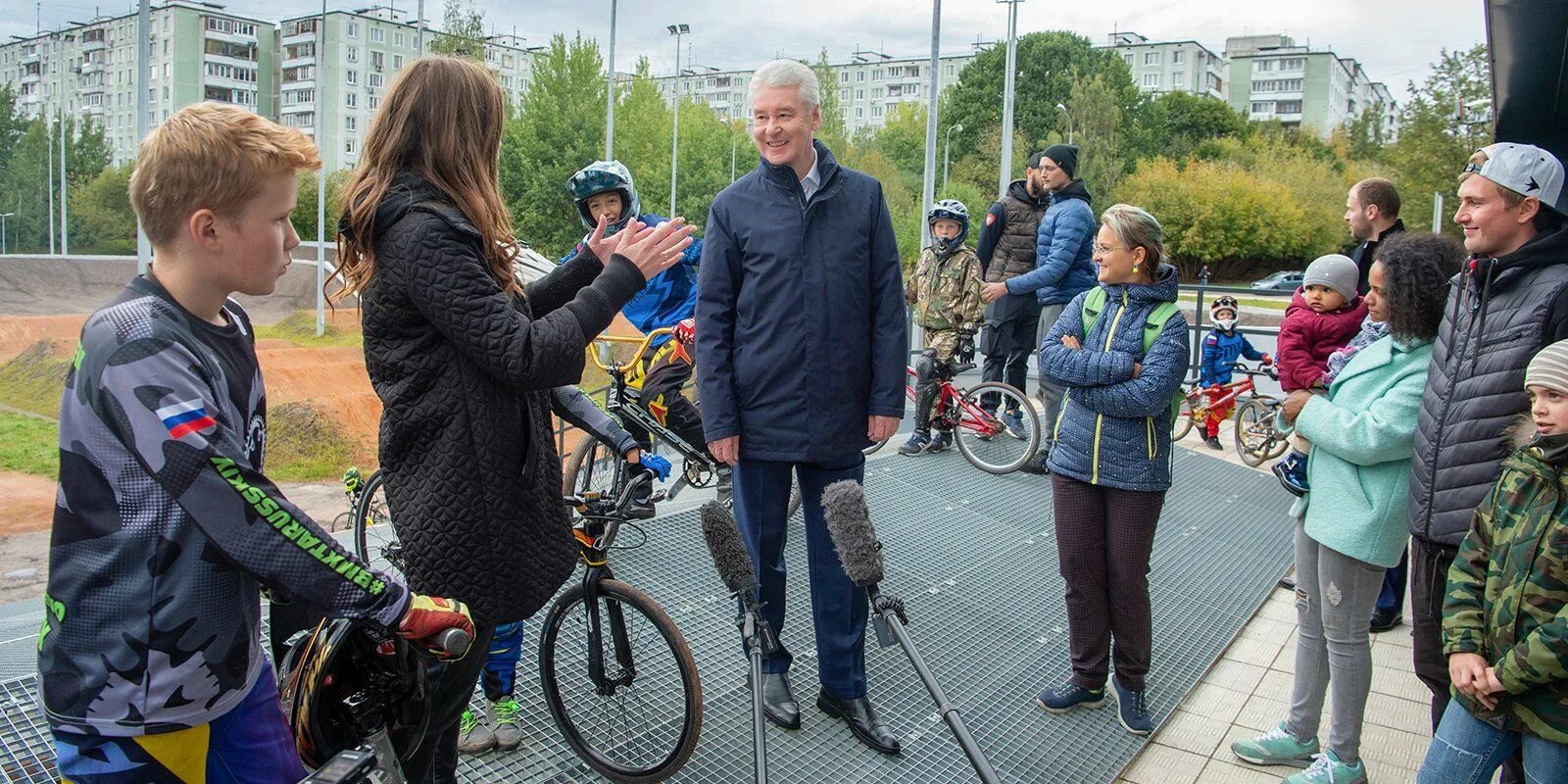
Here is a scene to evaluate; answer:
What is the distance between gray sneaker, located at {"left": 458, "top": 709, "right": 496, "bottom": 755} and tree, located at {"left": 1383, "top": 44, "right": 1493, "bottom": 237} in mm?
24391

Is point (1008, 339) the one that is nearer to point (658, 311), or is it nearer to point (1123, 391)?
point (658, 311)

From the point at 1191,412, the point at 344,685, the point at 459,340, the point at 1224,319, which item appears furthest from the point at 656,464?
the point at 1224,319

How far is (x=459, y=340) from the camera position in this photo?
2.20 m

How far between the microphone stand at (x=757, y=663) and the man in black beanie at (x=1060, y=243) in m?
4.57

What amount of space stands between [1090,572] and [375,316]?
8.40ft

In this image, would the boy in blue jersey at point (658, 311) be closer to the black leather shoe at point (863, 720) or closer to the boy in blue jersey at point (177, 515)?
the black leather shoe at point (863, 720)

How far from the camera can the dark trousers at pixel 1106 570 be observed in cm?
367

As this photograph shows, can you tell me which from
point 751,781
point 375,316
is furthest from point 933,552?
point 375,316

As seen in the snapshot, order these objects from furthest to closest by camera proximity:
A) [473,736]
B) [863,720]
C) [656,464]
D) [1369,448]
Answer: [656,464] → [863,720] → [473,736] → [1369,448]

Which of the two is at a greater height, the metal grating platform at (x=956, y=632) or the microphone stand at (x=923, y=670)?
the microphone stand at (x=923, y=670)

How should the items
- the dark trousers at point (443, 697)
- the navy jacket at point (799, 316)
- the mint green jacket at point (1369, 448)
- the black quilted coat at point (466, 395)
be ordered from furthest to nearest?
the navy jacket at point (799, 316) < the mint green jacket at point (1369, 448) < the dark trousers at point (443, 697) < the black quilted coat at point (466, 395)

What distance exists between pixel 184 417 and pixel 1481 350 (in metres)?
2.92

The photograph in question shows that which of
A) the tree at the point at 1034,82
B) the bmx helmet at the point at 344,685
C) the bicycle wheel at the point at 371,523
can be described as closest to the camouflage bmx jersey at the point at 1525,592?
the bmx helmet at the point at 344,685

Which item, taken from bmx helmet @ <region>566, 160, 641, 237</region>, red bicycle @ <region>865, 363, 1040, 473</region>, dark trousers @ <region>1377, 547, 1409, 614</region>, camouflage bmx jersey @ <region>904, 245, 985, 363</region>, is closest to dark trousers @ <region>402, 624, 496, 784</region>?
bmx helmet @ <region>566, 160, 641, 237</region>
